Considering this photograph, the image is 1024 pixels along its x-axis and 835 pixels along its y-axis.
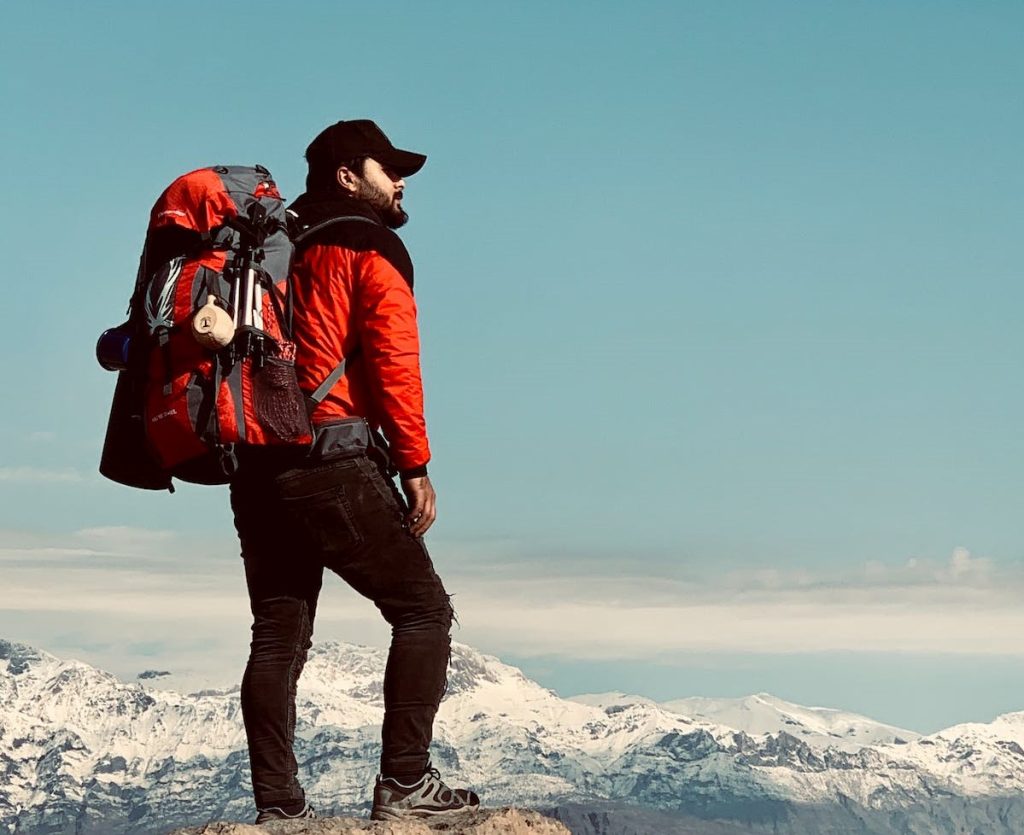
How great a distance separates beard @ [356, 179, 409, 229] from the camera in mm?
9633

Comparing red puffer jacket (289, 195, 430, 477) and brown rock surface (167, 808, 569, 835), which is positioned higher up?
red puffer jacket (289, 195, 430, 477)

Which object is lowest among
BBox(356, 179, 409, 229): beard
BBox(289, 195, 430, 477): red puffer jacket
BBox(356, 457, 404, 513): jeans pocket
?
BBox(356, 457, 404, 513): jeans pocket

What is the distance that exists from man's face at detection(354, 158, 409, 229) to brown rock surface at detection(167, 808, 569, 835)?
3.40m

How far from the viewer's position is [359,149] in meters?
9.56

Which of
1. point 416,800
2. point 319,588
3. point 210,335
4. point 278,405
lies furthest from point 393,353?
point 416,800

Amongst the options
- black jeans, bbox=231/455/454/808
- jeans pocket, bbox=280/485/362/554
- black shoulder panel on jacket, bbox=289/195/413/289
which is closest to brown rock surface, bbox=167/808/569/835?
black jeans, bbox=231/455/454/808

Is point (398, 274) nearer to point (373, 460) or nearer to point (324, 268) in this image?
point (324, 268)

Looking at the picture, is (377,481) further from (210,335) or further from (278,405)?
(210,335)

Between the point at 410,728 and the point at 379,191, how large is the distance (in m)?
3.03

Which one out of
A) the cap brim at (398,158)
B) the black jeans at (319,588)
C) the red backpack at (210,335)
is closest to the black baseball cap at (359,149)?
the cap brim at (398,158)

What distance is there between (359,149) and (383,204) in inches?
13.7

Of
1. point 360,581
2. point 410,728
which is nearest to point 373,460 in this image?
point 360,581

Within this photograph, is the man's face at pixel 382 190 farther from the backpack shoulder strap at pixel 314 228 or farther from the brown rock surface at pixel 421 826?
the brown rock surface at pixel 421 826

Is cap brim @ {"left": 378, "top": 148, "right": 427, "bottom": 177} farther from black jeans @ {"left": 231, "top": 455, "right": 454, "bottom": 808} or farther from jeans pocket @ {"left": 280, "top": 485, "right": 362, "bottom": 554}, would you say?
jeans pocket @ {"left": 280, "top": 485, "right": 362, "bottom": 554}
